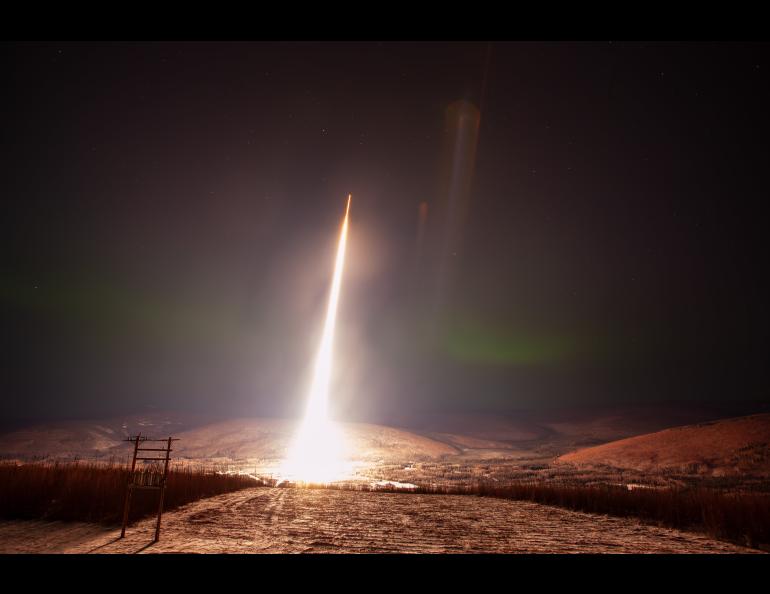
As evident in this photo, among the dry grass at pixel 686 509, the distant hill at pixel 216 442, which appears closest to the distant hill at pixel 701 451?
the dry grass at pixel 686 509

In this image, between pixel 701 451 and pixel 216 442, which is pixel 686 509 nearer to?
pixel 701 451

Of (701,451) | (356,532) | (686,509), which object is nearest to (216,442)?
(701,451)

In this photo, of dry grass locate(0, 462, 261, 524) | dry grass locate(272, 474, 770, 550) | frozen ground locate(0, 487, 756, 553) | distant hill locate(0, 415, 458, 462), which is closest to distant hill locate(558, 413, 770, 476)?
dry grass locate(272, 474, 770, 550)

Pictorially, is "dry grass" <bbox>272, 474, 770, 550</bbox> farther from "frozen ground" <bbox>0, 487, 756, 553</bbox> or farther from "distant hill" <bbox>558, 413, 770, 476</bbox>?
"distant hill" <bbox>558, 413, 770, 476</bbox>

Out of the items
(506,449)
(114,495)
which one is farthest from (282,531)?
(506,449)
